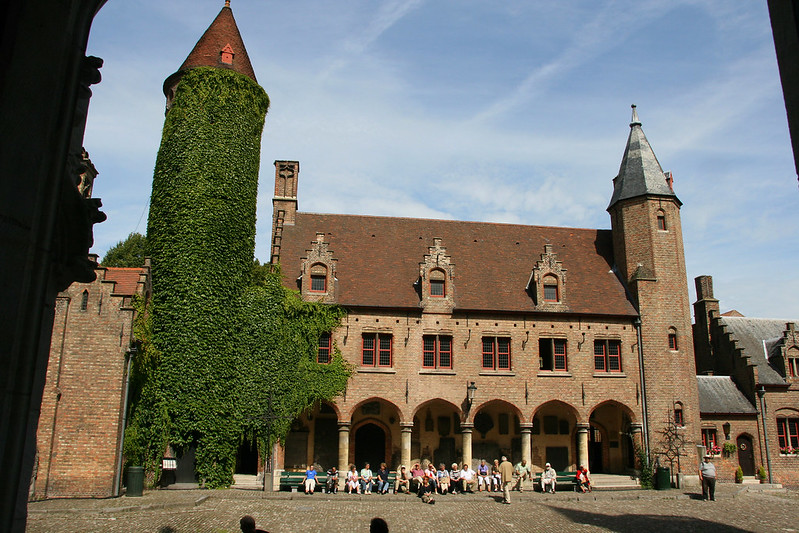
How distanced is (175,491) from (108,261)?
908 inches

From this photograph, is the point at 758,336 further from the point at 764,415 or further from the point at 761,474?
the point at 761,474

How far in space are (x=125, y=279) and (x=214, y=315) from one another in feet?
10.6

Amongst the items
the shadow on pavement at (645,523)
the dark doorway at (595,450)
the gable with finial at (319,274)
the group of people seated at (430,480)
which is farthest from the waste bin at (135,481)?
the dark doorway at (595,450)

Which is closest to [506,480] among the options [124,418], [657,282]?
[124,418]

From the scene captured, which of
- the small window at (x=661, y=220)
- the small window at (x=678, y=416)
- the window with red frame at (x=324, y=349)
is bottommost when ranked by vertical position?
the small window at (x=678, y=416)

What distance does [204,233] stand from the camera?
2328 centimetres

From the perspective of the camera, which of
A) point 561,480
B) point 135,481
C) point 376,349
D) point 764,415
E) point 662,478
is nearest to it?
point 135,481

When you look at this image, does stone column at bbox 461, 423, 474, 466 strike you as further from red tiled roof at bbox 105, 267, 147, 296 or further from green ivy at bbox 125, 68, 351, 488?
red tiled roof at bbox 105, 267, 147, 296

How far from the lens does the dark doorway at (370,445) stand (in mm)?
26234

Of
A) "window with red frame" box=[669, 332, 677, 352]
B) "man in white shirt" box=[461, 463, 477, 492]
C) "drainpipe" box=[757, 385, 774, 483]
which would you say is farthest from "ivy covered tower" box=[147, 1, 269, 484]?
"drainpipe" box=[757, 385, 774, 483]

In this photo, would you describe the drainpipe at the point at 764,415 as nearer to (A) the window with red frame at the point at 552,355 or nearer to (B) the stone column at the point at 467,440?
(A) the window with red frame at the point at 552,355

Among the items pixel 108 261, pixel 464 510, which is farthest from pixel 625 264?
pixel 108 261

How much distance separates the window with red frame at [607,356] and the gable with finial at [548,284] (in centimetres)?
228

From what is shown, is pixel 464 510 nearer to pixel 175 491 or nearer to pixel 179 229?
pixel 175 491
